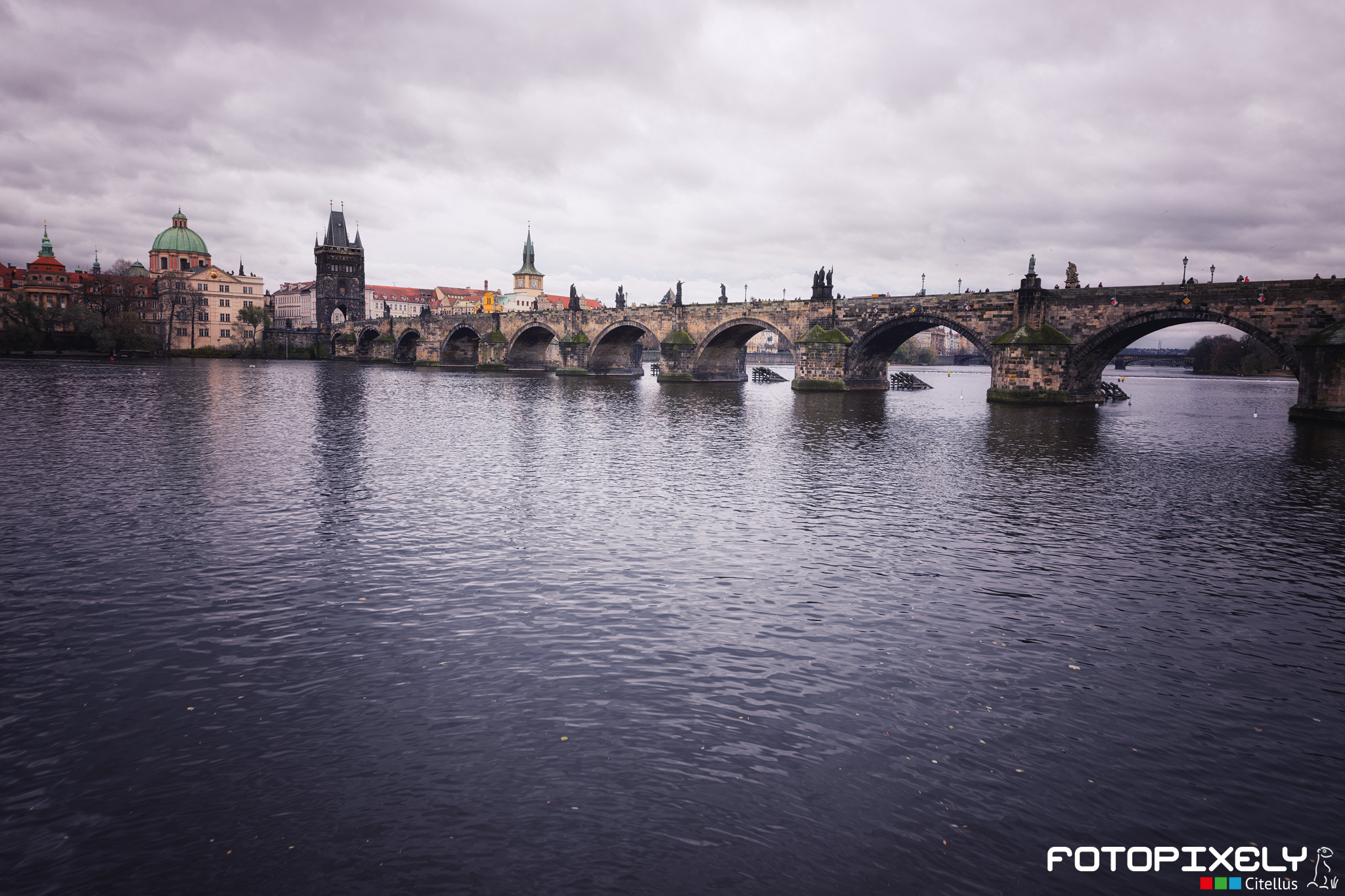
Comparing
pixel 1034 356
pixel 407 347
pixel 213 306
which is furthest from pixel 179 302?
pixel 1034 356

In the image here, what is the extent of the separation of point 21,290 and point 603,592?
152 m

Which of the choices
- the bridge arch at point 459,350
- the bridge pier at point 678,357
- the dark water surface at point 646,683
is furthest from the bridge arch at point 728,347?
the dark water surface at point 646,683

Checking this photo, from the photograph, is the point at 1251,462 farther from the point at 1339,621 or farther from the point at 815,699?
the point at 815,699

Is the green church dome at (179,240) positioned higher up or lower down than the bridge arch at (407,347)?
higher up

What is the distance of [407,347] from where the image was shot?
112m

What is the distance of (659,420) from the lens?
106 ft

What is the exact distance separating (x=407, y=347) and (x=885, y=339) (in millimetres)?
80571

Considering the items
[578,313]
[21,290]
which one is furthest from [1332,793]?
[21,290]

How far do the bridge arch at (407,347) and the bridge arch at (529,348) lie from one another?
923 inches

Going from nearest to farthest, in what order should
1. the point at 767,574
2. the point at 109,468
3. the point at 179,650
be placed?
the point at 179,650 → the point at 767,574 → the point at 109,468

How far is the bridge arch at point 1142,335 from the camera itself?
117 ft

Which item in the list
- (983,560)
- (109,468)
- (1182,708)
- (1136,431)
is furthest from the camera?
(1136,431)

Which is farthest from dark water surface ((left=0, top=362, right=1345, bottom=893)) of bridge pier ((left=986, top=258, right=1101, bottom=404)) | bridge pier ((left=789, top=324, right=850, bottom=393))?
bridge pier ((left=789, top=324, right=850, bottom=393))

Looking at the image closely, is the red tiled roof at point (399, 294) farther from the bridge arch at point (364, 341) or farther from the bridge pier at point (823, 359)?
the bridge pier at point (823, 359)
